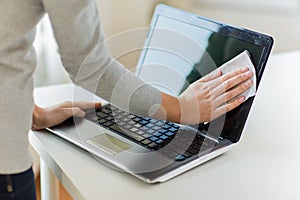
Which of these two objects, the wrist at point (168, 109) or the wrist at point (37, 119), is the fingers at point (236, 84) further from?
the wrist at point (37, 119)

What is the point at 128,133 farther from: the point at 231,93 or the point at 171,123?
the point at 231,93

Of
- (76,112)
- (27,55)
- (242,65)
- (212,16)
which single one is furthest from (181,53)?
(212,16)

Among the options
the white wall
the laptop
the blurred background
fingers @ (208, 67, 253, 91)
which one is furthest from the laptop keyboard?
the white wall

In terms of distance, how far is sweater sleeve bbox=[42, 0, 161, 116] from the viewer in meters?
0.73

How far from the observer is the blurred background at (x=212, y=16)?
6.98 feet

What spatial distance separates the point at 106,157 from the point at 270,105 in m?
0.49

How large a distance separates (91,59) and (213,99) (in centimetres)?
30

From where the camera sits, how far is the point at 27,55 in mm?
763

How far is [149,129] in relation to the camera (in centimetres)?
97

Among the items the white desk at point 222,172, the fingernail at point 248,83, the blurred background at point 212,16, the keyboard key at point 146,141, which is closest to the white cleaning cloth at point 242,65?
the fingernail at point 248,83

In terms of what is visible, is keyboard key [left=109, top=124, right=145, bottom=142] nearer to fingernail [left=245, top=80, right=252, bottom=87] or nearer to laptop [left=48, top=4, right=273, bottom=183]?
laptop [left=48, top=4, right=273, bottom=183]

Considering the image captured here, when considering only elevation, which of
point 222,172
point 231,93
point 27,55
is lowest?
point 222,172

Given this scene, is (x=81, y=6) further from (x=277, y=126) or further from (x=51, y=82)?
(x=51, y=82)

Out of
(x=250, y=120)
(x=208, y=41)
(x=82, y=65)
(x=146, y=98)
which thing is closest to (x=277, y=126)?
(x=250, y=120)
